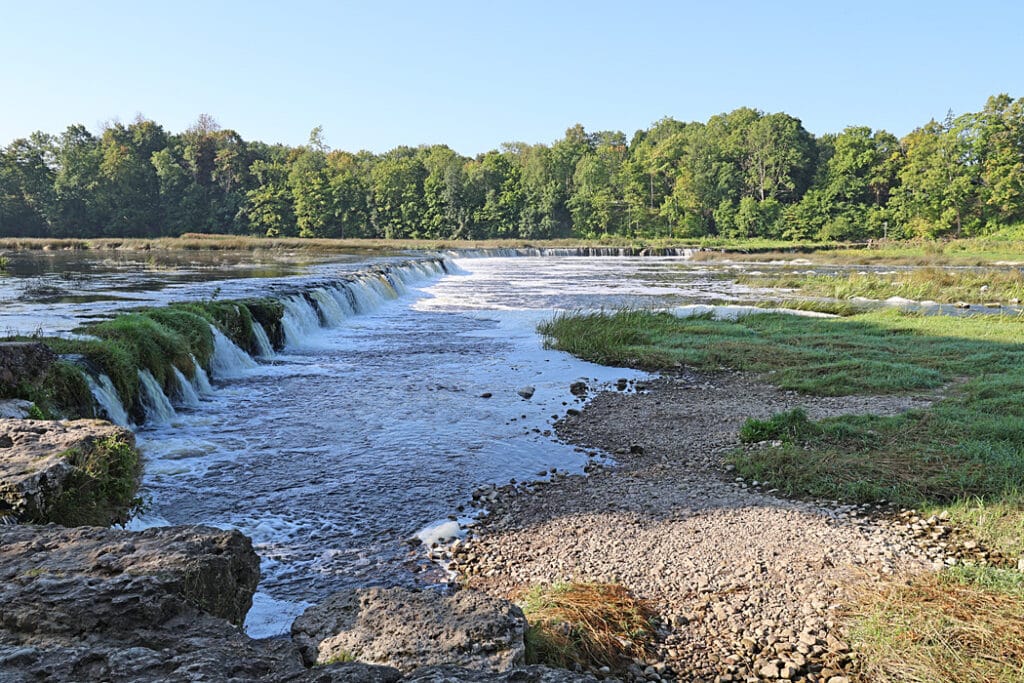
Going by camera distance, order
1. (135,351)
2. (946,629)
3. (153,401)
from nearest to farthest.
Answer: (946,629), (153,401), (135,351)

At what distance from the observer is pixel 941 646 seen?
3791 mm

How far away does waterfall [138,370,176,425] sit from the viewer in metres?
9.49

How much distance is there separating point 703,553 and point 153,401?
8280 mm

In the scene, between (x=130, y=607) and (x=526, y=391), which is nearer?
(x=130, y=607)

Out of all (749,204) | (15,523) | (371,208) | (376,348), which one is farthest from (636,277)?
(371,208)

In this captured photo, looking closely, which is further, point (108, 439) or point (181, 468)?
point (181, 468)

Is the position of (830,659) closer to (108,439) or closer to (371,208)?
(108,439)

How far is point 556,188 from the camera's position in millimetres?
94938

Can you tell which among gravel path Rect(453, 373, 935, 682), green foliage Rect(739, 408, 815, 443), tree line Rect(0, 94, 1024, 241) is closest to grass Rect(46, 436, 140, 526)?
gravel path Rect(453, 373, 935, 682)

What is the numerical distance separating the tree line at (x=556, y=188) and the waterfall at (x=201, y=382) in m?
79.4

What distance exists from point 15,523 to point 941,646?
5895mm

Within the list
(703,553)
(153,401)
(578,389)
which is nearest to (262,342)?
(153,401)

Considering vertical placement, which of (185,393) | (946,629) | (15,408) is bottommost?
(946,629)

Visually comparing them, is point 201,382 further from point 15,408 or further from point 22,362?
point 15,408
